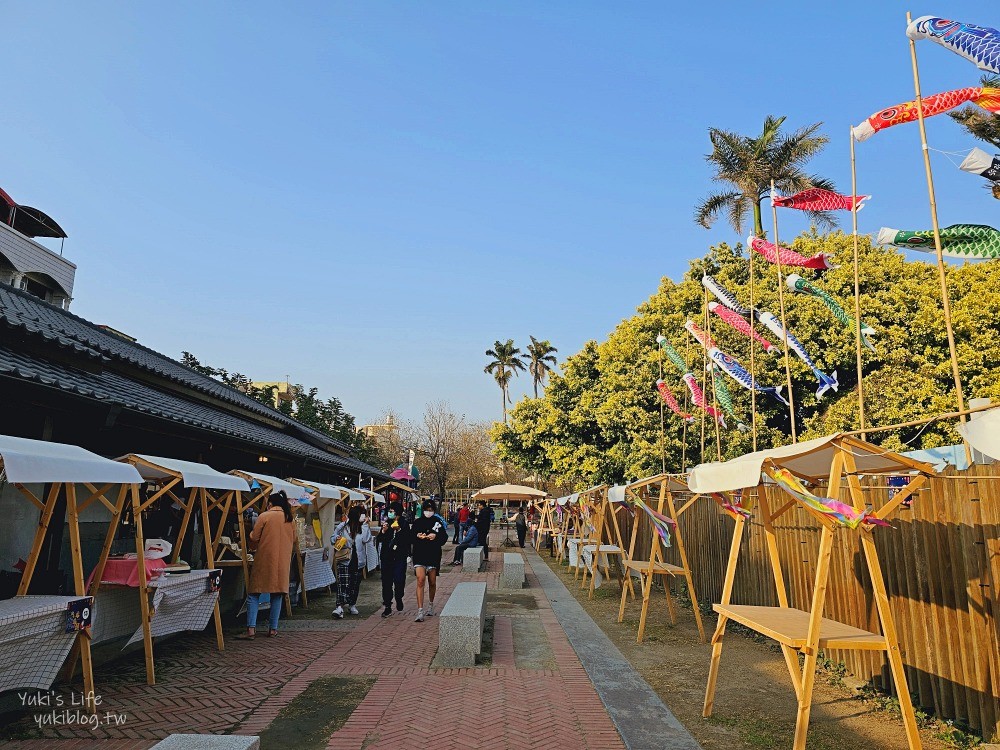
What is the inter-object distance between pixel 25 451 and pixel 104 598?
8.08 ft

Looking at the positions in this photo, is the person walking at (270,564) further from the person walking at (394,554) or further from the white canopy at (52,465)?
the white canopy at (52,465)

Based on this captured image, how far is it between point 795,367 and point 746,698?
1695cm

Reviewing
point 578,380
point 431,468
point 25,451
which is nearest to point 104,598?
point 25,451

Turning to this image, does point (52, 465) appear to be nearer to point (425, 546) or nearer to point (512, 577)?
point (425, 546)

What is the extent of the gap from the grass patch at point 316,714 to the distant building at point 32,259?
2112 centimetres

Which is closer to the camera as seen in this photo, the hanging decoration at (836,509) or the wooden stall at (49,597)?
the hanging decoration at (836,509)

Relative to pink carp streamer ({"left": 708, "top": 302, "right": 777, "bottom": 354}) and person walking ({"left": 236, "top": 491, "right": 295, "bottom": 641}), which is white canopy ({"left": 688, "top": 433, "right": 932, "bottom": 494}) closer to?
person walking ({"left": 236, "top": 491, "right": 295, "bottom": 641})

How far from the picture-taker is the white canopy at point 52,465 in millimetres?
4320

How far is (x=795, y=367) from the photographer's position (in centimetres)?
2084

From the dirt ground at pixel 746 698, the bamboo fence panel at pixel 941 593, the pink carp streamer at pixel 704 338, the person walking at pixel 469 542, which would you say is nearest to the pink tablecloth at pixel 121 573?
the dirt ground at pixel 746 698

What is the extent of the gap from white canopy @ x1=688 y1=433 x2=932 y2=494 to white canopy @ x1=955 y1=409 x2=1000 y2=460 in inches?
18.2

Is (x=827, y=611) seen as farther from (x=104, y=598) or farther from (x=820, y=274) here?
(x=820, y=274)

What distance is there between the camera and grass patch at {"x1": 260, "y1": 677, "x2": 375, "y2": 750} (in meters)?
4.78

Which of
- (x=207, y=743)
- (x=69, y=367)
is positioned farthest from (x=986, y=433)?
(x=69, y=367)
